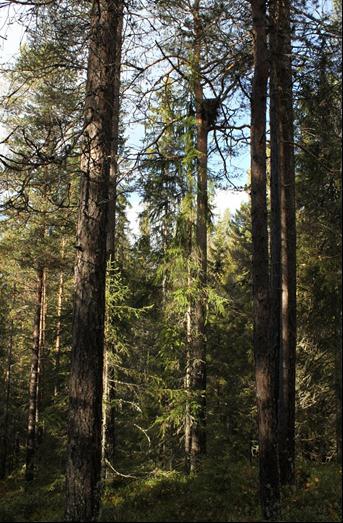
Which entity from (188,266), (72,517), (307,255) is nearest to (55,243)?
(188,266)

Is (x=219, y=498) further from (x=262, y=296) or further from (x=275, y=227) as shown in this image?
(x=275, y=227)

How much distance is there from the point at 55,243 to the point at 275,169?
11.1m

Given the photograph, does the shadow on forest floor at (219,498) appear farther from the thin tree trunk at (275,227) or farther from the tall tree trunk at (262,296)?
the thin tree trunk at (275,227)

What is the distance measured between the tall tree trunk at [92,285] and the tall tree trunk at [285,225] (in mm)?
3517

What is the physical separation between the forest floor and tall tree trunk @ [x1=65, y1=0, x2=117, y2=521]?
1.71 ft

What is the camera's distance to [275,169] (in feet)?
33.1

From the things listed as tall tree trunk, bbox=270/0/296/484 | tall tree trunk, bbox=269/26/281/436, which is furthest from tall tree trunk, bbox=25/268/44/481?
tall tree trunk, bbox=270/0/296/484

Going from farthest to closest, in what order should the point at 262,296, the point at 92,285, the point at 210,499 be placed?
the point at 262,296 < the point at 210,499 < the point at 92,285

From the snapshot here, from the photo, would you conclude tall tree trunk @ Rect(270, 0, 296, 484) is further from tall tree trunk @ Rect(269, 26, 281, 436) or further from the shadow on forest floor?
the shadow on forest floor

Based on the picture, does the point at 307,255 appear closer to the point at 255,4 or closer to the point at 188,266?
the point at 188,266

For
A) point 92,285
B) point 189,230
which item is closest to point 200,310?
point 189,230

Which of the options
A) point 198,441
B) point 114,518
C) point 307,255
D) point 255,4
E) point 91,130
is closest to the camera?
point 114,518

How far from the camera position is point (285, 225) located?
1021 cm

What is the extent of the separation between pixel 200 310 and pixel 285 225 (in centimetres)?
329
